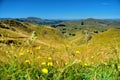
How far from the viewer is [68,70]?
159 inches

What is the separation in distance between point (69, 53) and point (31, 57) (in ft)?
2.30

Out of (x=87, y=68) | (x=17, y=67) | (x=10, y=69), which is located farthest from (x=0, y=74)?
(x=87, y=68)

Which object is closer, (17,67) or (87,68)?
(17,67)

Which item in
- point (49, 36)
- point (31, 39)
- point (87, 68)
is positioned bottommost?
point (49, 36)

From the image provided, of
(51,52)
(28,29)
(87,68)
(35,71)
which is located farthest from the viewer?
(28,29)

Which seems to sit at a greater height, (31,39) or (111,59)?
(31,39)

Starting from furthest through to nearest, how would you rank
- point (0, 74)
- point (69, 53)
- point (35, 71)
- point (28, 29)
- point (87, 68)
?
1. point (28, 29)
2. point (69, 53)
3. point (87, 68)
4. point (35, 71)
5. point (0, 74)

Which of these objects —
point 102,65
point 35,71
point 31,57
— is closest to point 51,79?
point 35,71

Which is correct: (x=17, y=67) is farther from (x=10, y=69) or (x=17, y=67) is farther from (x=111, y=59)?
(x=111, y=59)

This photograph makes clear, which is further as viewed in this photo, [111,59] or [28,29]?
[28,29]

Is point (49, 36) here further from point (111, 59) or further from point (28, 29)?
point (111, 59)

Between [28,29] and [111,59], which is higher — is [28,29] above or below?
below

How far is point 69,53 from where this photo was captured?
4895 millimetres

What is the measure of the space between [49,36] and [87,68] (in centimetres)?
16760
